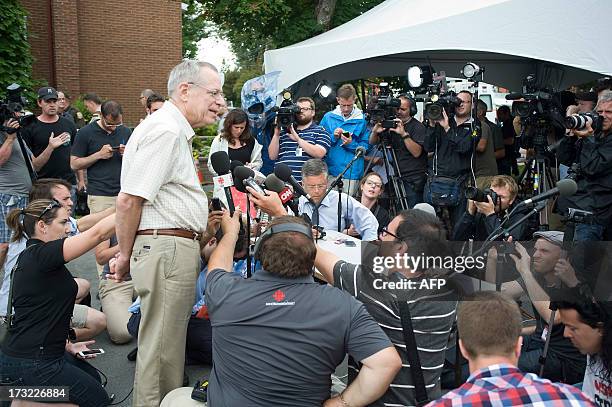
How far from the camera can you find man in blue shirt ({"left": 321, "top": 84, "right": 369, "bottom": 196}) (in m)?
6.21

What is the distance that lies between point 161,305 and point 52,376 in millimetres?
697

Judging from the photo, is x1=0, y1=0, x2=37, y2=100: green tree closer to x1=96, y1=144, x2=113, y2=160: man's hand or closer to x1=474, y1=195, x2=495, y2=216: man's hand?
x1=96, y1=144, x2=113, y2=160: man's hand

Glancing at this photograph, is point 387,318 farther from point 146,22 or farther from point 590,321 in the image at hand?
point 146,22

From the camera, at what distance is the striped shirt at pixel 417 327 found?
2.31 meters

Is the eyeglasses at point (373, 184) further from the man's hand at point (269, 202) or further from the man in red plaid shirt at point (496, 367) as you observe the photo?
the man in red plaid shirt at point (496, 367)

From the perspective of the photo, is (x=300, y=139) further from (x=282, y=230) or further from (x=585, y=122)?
(x=282, y=230)

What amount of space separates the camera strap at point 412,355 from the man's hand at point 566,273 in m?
1.23

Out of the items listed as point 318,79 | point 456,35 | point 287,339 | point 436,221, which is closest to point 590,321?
point 436,221

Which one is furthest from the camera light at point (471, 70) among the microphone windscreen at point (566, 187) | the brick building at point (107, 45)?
the brick building at point (107, 45)

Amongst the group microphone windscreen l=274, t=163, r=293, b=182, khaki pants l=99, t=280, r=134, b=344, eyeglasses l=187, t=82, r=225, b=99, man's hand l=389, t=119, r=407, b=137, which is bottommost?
khaki pants l=99, t=280, r=134, b=344

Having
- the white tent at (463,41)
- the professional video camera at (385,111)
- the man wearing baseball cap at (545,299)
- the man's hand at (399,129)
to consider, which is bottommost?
the man wearing baseball cap at (545,299)

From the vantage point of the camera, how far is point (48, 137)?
19.4 ft

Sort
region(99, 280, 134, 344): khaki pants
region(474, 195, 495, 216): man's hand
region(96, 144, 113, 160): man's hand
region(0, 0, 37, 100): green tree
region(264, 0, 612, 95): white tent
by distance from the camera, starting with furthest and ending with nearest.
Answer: region(0, 0, 37, 100): green tree, region(96, 144, 113, 160): man's hand, region(264, 0, 612, 95): white tent, region(99, 280, 134, 344): khaki pants, region(474, 195, 495, 216): man's hand

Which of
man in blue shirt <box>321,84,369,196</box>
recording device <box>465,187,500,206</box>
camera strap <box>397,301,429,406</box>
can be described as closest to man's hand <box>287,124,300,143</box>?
man in blue shirt <box>321,84,369,196</box>
